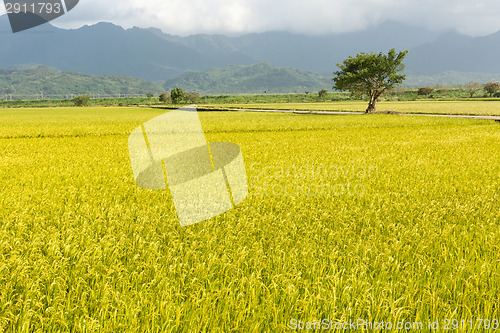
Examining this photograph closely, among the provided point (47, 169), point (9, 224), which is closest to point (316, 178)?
point (9, 224)

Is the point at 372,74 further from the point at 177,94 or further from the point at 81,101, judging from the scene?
the point at 81,101

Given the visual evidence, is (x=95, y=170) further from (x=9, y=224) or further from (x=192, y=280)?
(x=192, y=280)

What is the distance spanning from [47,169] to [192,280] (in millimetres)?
11222

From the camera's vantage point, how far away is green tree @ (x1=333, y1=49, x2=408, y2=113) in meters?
59.7

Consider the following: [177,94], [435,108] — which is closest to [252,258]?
[435,108]

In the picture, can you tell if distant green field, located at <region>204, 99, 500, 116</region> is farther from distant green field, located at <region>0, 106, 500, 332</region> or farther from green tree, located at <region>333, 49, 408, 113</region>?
distant green field, located at <region>0, 106, 500, 332</region>

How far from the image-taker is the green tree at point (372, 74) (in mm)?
59719

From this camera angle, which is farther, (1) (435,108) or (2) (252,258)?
(1) (435,108)

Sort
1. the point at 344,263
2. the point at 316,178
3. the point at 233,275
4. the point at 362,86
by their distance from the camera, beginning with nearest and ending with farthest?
the point at 233,275 < the point at 344,263 < the point at 316,178 < the point at 362,86

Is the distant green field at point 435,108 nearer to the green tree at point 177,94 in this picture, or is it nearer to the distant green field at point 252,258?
the green tree at point 177,94

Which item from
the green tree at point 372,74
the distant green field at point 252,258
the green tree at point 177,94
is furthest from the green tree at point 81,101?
the distant green field at point 252,258

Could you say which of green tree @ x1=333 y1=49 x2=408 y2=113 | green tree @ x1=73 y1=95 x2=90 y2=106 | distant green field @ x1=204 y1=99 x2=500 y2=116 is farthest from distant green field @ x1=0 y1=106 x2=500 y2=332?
green tree @ x1=73 y1=95 x2=90 y2=106

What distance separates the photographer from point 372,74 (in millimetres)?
60719

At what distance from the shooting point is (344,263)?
468 centimetres
